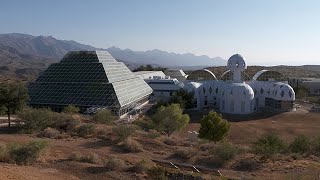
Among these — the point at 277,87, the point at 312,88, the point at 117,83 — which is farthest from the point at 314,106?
the point at 117,83

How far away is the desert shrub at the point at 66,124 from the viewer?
119 feet

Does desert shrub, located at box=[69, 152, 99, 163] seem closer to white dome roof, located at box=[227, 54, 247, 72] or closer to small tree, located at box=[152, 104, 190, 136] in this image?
small tree, located at box=[152, 104, 190, 136]

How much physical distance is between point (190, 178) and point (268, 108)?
4795cm

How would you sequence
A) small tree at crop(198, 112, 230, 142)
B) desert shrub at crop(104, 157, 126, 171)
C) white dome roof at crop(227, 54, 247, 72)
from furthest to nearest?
white dome roof at crop(227, 54, 247, 72), small tree at crop(198, 112, 230, 142), desert shrub at crop(104, 157, 126, 171)

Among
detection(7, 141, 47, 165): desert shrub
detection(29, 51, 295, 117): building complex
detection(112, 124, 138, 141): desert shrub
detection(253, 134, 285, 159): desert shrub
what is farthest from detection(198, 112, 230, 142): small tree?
detection(29, 51, 295, 117): building complex

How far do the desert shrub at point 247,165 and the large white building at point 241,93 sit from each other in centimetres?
3689

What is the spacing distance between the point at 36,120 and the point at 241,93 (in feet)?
116

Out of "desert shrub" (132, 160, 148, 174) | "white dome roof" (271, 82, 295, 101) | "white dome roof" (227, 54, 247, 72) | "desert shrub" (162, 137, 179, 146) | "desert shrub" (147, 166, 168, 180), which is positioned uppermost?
"white dome roof" (227, 54, 247, 72)

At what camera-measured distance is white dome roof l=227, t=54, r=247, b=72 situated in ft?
225

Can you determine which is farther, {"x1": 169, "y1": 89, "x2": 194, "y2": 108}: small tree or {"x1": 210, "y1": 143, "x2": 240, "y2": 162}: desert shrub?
{"x1": 169, "y1": 89, "x2": 194, "y2": 108}: small tree

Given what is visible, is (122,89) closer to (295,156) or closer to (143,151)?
(143,151)

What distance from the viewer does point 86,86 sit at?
53.6 meters

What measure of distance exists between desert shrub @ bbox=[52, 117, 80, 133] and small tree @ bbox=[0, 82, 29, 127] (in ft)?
19.5

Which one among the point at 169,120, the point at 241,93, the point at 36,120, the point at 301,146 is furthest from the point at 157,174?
the point at 241,93
